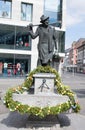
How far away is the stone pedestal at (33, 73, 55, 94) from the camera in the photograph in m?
11.1

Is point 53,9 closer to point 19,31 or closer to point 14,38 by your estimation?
point 19,31

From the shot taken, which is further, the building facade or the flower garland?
the building facade

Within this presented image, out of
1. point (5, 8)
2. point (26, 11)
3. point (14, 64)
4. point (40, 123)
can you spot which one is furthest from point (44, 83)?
point (14, 64)

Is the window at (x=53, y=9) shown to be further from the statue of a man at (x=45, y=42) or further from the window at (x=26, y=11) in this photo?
the statue of a man at (x=45, y=42)

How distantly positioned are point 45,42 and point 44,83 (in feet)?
4.99

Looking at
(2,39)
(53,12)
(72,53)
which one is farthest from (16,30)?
(72,53)

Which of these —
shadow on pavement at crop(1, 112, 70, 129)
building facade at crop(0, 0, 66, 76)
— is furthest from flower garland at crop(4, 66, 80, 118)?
building facade at crop(0, 0, 66, 76)

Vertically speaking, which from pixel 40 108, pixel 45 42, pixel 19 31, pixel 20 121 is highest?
pixel 19 31

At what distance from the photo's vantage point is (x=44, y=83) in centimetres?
1109

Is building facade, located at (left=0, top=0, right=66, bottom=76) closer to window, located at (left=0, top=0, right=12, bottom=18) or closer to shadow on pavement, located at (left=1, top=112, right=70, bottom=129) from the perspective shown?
window, located at (left=0, top=0, right=12, bottom=18)

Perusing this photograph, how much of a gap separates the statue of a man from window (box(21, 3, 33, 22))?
34231mm

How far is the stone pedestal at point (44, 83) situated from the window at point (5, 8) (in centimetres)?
3426

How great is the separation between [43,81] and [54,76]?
0.42 m

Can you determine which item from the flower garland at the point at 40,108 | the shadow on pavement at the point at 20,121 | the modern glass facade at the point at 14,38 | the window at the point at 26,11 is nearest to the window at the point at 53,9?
the window at the point at 26,11
